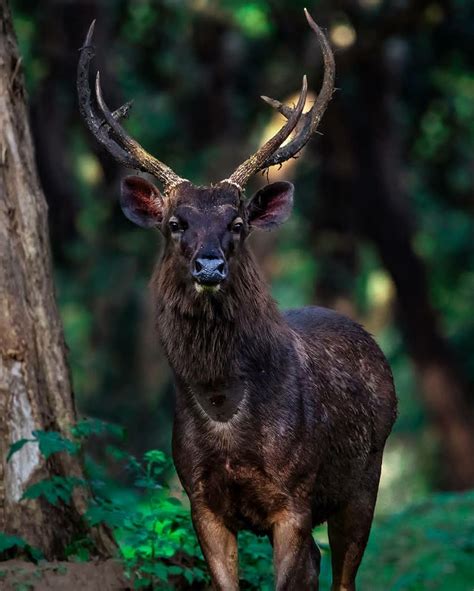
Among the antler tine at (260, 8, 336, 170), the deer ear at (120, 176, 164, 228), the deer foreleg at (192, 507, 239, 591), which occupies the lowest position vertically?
the deer foreleg at (192, 507, 239, 591)

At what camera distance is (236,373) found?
9.05 m

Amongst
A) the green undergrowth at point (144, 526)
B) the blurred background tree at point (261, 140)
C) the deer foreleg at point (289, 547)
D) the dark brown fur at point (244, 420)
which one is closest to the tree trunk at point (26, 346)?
the green undergrowth at point (144, 526)

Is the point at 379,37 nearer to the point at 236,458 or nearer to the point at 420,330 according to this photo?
the point at 420,330

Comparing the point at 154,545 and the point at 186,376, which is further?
the point at 154,545

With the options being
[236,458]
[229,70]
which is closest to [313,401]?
[236,458]

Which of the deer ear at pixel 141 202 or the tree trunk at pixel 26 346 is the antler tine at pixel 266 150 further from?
the tree trunk at pixel 26 346

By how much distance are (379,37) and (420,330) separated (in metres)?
4.35

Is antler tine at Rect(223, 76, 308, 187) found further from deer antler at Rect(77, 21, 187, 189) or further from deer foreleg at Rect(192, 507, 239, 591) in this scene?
deer foreleg at Rect(192, 507, 239, 591)

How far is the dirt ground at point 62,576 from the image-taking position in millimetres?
9163

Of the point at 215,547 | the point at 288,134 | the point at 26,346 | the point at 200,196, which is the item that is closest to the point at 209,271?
the point at 200,196

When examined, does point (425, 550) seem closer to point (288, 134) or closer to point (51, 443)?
point (51, 443)

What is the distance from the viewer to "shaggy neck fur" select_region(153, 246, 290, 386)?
29.5ft

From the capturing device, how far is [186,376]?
905cm

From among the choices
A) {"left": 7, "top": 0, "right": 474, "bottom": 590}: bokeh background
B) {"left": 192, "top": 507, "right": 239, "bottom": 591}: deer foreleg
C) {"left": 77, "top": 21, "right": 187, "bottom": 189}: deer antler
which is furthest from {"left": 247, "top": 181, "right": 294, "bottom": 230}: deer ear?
{"left": 7, "top": 0, "right": 474, "bottom": 590}: bokeh background
